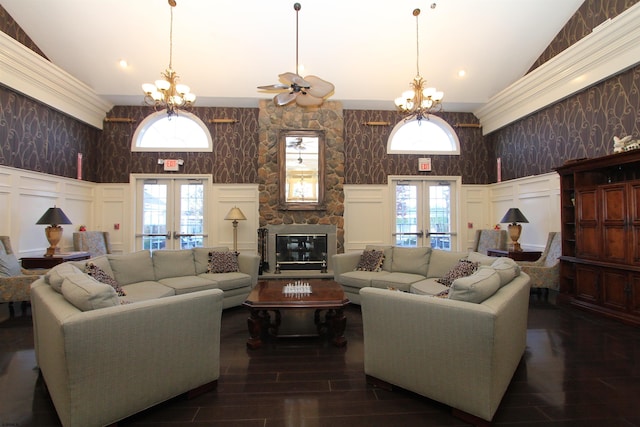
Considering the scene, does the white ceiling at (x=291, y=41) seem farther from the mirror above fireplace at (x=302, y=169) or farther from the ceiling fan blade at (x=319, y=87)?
the ceiling fan blade at (x=319, y=87)

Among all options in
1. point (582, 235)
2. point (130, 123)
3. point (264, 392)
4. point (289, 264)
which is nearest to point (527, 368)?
point (264, 392)

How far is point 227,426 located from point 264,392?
1.38 feet

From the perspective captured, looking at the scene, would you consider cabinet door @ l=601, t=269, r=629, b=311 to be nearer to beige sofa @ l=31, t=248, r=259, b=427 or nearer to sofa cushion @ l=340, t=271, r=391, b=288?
sofa cushion @ l=340, t=271, r=391, b=288

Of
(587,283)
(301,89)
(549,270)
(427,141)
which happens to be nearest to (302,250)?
(301,89)

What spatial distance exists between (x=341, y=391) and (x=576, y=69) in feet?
19.0

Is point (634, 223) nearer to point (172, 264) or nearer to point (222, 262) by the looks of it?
point (222, 262)

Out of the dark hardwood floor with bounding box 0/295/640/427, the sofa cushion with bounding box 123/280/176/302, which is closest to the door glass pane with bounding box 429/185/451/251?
the dark hardwood floor with bounding box 0/295/640/427

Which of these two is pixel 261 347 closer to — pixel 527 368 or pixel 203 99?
pixel 527 368

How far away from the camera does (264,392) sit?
7.58 ft

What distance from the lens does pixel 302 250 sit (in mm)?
6629

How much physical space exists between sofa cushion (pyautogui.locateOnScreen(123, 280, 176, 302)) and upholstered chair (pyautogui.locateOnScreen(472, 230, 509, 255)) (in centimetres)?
601

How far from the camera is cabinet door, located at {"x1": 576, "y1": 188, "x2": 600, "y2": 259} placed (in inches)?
168

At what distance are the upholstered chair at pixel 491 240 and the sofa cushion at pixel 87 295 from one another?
6607mm

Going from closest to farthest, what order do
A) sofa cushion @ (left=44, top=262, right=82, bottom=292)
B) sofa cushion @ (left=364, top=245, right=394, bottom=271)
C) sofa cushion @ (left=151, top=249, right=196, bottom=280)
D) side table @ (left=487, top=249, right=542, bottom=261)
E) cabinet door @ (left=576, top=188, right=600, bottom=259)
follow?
sofa cushion @ (left=44, top=262, right=82, bottom=292) < cabinet door @ (left=576, top=188, right=600, bottom=259) < sofa cushion @ (left=151, top=249, right=196, bottom=280) < sofa cushion @ (left=364, top=245, right=394, bottom=271) < side table @ (left=487, top=249, right=542, bottom=261)
